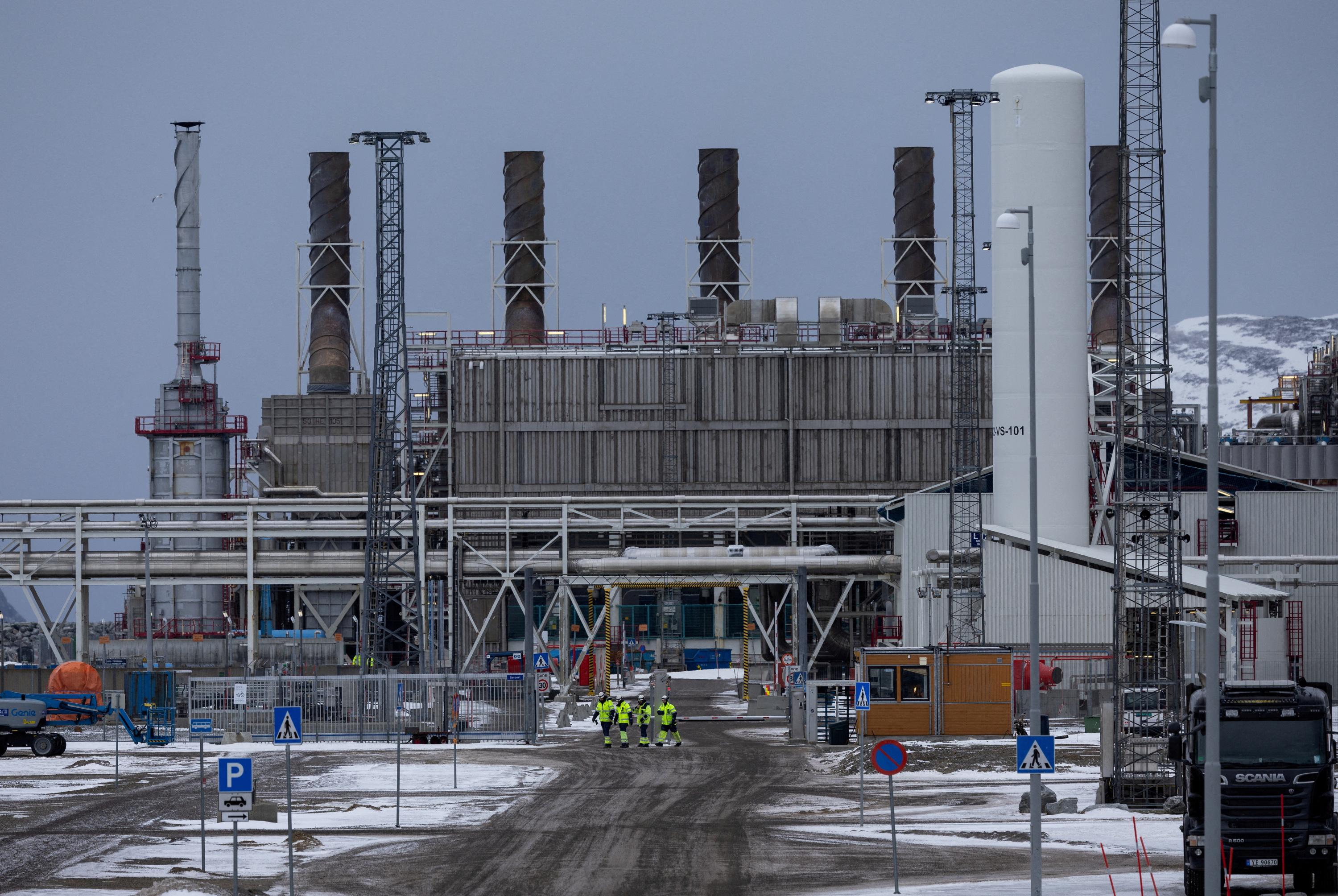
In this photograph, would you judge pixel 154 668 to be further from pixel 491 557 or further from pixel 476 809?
pixel 476 809

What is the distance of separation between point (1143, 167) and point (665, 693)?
883 inches

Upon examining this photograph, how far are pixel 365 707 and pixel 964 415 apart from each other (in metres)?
28.4

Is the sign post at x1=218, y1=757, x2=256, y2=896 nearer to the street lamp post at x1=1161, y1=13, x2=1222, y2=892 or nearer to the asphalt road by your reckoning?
the asphalt road

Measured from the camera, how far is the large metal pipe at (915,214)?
9544 cm

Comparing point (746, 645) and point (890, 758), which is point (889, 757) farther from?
point (746, 645)

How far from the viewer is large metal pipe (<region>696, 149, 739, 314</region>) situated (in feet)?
312

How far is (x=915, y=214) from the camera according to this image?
315ft

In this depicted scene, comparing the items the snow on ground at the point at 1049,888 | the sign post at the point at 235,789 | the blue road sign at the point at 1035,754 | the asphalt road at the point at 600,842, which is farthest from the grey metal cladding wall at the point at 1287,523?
the sign post at the point at 235,789

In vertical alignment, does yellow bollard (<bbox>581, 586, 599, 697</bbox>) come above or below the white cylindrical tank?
below

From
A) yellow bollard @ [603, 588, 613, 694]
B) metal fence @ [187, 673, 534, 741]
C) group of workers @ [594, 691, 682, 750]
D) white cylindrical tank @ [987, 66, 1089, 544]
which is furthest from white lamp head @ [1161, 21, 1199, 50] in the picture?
yellow bollard @ [603, 588, 613, 694]

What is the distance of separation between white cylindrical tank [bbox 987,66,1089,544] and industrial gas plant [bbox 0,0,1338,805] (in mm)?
117

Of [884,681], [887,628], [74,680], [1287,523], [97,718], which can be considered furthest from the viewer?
[887,628]

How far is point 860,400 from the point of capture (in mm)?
89312

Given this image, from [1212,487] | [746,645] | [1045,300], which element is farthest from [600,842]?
[1045,300]
